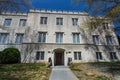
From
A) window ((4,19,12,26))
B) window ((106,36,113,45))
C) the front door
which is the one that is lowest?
the front door

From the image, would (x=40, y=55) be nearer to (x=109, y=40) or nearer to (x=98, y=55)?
(x=98, y=55)

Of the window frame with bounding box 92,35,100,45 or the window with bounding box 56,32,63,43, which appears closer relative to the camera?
the window with bounding box 56,32,63,43

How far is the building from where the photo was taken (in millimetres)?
20922

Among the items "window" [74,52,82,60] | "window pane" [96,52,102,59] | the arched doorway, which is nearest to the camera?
"window" [74,52,82,60]

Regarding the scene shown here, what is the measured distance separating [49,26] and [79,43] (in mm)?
6516

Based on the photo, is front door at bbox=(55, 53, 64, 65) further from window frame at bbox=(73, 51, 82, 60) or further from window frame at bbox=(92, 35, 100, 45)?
window frame at bbox=(92, 35, 100, 45)

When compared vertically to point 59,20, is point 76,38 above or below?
below

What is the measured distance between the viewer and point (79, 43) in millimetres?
21750

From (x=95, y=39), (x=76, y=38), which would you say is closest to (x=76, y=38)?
(x=76, y=38)

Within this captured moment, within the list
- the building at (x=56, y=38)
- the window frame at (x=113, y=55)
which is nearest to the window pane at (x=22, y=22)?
the building at (x=56, y=38)

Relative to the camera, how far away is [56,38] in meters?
22.0

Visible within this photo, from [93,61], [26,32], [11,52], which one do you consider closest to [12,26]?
[26,32]

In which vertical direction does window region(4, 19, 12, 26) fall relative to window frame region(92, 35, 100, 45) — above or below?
above

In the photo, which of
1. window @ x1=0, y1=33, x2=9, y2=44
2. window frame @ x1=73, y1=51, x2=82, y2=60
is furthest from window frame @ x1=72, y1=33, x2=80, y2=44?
window @ x1=0, y1=33, x2=9, y2=44
